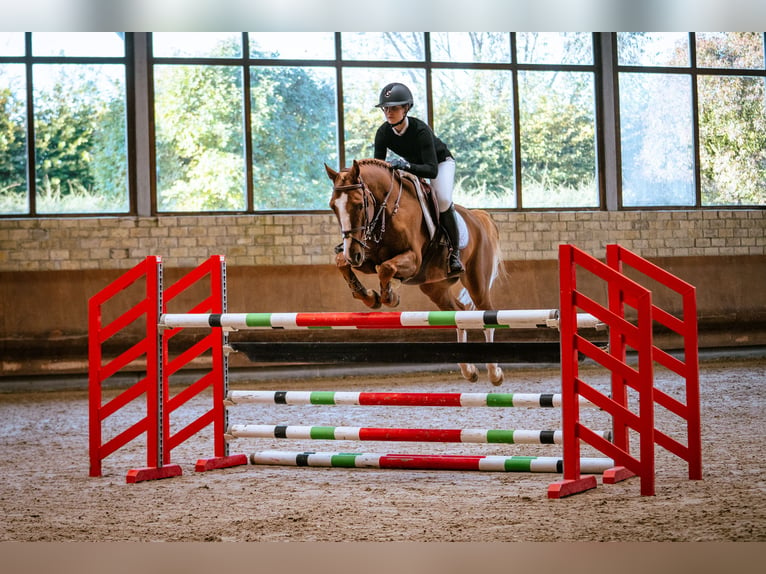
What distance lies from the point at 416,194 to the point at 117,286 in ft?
5.47

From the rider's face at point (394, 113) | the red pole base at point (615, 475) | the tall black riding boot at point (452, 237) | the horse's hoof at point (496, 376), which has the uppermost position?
the rider's face at point (394, 113)

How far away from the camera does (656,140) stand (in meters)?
10.7

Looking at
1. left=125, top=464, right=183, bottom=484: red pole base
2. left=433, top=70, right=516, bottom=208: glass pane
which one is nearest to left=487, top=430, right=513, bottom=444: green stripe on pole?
left=125, top=464, right=183, bottom=484: red pole base

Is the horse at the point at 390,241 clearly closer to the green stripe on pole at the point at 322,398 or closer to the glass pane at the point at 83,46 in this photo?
the green stripe on pole at the point at 322,398

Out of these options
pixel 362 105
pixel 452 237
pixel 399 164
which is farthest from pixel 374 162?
pixel 362 105

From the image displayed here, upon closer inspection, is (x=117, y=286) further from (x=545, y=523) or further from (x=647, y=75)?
(x=647, y=75)

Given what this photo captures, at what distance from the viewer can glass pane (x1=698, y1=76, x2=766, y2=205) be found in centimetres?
1087

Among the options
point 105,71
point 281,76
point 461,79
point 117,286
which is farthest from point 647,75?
point 117,286

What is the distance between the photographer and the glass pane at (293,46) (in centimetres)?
987

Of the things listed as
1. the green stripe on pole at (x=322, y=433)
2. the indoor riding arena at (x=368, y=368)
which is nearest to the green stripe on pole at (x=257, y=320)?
the indoor riding arena at (x=368, y=368)

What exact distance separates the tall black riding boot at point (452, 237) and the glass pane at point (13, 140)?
20.8ft

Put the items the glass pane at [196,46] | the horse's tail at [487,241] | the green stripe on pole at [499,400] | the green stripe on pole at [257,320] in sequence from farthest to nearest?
the glass pane at [196,46], the horse's tail at [487,241], the green stripe on pole at [257,320], the green stripe on pole at [499,400]

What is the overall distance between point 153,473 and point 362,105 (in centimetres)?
665
